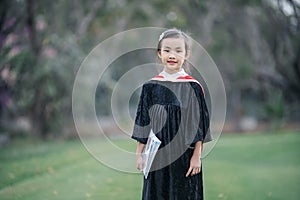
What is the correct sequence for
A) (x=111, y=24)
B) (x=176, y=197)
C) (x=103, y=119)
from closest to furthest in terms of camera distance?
(x=176, y=197) → (x=111, y=24) → (x=103, y=119)

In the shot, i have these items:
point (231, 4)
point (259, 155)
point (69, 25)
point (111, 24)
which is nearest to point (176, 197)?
point (259, 155)

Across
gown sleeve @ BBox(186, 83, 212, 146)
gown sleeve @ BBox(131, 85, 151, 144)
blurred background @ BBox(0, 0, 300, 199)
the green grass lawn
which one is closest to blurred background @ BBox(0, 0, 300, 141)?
blurred background @ BBox(0, 0, 300, 199)

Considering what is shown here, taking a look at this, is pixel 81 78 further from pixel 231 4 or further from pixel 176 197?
pixel 176 197

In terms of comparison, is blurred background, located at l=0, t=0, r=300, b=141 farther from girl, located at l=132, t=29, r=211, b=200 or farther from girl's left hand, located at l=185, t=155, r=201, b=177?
girl's left hand, located at l=185, t=155, r=201, b=177

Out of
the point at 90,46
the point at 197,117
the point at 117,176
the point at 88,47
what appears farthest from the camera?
the point at 90,46

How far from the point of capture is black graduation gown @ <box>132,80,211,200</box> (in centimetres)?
235

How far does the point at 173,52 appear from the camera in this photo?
237cm

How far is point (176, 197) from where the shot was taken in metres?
2.38

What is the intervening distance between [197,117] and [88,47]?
9.54 meters

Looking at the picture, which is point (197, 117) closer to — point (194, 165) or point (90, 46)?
point (194, 165)

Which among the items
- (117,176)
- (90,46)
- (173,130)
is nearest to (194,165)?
(173,130)

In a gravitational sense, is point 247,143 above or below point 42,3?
Answer: below

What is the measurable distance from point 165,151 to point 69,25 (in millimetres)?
10485

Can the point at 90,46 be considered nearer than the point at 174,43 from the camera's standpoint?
No
